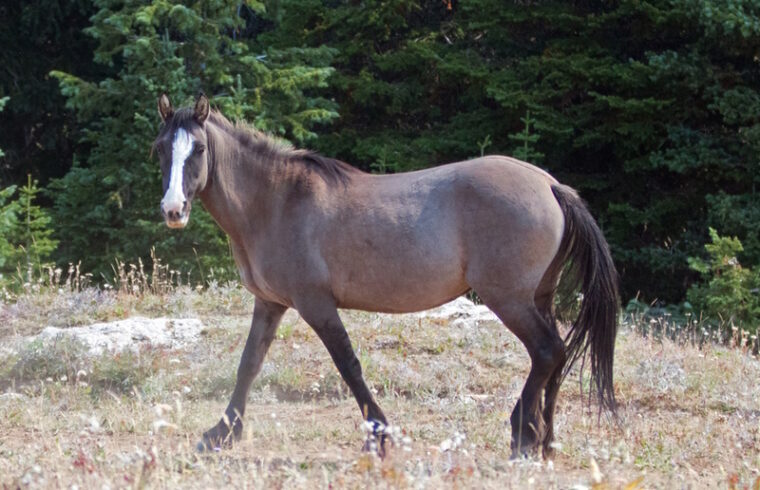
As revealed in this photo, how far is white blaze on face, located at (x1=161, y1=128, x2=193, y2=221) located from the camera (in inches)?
209

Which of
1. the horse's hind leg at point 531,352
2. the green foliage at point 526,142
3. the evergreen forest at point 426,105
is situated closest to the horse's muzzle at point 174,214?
the horse's hind leg at point 531,352

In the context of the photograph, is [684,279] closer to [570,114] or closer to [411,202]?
[570,114]

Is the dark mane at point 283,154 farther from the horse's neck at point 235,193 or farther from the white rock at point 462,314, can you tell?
the white rock at point 462,314

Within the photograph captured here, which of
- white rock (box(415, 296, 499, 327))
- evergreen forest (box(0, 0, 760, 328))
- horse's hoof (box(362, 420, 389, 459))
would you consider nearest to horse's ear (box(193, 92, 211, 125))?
horse's hoof (box(362, 420, 389, 459))

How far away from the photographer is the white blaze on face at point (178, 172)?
5.30m

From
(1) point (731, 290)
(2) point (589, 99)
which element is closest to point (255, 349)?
(1) point (731, 290)

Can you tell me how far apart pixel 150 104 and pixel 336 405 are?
6.85 m

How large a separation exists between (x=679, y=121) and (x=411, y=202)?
9578 mm

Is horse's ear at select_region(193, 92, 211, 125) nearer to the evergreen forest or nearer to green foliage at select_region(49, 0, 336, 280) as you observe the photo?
the evergreen forest

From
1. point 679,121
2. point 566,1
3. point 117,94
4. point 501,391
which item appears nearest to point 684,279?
point 679,121

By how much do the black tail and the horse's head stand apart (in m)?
2.30

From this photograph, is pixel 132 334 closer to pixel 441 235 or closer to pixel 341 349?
pixel 341 349

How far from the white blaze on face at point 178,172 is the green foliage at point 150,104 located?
6.62 m

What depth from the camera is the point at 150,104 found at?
1248cm
